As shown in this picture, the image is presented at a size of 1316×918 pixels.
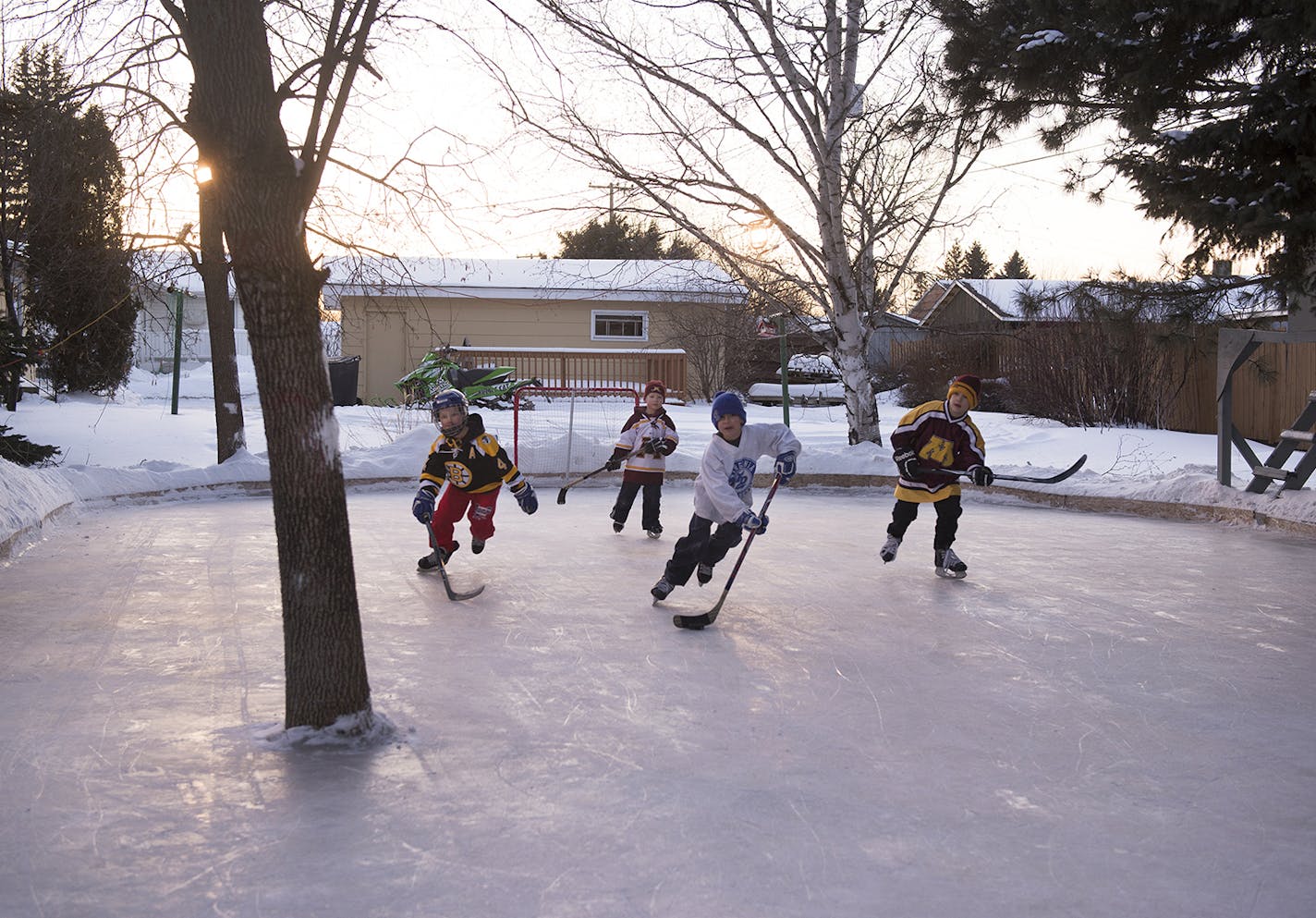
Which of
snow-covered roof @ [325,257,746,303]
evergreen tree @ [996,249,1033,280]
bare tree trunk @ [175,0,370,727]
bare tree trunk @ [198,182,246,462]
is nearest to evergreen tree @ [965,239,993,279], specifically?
evergreen tree @ [996,249,1033,280]

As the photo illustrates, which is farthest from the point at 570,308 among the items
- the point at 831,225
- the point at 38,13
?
the point at 38,13

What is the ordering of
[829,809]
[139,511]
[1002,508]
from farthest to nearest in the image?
[1002,508], [139,511], [829,809]

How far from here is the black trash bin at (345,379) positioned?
80.9 feet

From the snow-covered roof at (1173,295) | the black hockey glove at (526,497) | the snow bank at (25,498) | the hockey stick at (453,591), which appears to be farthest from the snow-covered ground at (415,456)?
the black hockey glove at (526,497)

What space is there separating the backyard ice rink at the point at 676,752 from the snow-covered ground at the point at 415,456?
122 inches

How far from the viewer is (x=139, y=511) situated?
11141 mm

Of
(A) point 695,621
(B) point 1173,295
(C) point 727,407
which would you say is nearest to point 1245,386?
(B) point 1173,295

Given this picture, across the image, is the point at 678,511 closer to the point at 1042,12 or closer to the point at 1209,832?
the point at 1042,12

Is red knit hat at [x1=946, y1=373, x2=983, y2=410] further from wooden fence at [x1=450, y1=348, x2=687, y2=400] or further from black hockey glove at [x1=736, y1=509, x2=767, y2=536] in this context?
wooden fence at [x1=450, y1=348, x2=687, y2=400]

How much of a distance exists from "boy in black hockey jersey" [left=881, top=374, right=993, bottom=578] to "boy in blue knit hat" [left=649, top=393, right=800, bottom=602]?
1.56 meters

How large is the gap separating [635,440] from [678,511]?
6.39 ft

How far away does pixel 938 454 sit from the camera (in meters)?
8.18

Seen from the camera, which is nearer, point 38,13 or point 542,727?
point 542,727

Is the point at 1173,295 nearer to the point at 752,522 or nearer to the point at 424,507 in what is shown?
the point at 752,522
